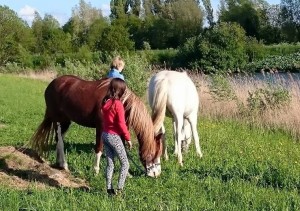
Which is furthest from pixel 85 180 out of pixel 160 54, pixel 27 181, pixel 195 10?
pixel 195 10

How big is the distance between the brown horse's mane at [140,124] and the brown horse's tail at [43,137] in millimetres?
1950

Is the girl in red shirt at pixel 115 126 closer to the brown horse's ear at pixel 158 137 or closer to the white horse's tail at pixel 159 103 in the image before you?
the brown horse's ear at pixel 158 137

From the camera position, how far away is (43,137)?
840 centimetres

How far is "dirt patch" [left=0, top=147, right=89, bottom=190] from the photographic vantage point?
7041 millimetres

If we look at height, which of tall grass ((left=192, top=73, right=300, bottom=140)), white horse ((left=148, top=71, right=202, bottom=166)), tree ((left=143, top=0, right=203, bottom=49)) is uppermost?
tree ((left=143, top=0, right=203, bottom=49))

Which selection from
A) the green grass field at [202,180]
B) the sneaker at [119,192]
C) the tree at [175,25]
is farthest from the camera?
the tree at [175,25]

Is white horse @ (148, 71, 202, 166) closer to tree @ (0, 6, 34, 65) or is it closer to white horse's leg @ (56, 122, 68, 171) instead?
white horse's leg @ (56, 122, 68, 171)

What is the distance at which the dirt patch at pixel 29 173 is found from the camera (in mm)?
7041

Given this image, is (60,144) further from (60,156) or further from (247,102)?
(247,102)

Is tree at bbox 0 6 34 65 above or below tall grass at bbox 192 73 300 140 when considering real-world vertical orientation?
above

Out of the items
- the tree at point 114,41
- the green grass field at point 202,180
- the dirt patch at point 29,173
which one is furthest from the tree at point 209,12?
the dirt patch at point 29,173

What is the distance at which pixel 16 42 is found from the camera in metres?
52.5

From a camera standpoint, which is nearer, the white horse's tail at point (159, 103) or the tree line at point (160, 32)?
the white horse's tail at point (159, 103)

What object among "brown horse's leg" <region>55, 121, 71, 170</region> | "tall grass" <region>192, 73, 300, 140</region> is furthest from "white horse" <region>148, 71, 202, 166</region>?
"tall grass" <region>192, 73, 300, 140</region>
